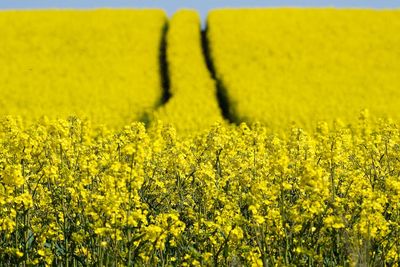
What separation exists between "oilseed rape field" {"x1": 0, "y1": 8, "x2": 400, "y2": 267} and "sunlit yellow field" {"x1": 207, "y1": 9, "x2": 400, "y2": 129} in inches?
4.0

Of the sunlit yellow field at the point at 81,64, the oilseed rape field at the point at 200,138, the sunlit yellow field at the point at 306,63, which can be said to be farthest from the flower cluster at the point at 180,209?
the sunlit yellow field at the point at 306,63

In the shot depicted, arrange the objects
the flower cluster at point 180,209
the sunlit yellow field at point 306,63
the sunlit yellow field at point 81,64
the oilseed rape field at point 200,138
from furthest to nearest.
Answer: the sunlit yellow field at point 81,64, the sunlit yellow field at point 306,63, the oilseed rape field at point 200,138, the flower cluster at point 180,209

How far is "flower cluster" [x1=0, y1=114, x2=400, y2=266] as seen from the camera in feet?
23.8

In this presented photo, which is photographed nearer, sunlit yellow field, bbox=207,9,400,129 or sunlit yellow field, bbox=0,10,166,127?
sunlit yellow field, bbox=207,9,400,129

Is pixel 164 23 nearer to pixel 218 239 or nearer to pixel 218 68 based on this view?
pixel 218 68

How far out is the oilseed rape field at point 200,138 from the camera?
→ 7.58 meters

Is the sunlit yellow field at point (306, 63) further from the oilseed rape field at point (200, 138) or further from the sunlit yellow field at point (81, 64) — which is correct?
the sunlit yellow field at point (81, 64)

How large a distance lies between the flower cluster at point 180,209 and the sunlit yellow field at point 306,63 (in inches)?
661

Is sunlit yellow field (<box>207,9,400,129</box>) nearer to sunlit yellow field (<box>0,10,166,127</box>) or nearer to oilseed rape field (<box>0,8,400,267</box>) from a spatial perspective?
oilseed rape field (<box>0,8,400,267</box>)

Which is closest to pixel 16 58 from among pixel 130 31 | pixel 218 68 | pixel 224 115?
pixel 130 31

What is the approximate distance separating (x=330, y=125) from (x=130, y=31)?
1633 cm

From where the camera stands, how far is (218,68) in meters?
33.1

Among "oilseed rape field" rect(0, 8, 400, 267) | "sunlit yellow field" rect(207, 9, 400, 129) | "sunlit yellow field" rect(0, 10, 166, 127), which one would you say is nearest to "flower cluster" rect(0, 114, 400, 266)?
"oilseed rape field" rect(0, 8, 400, 267)

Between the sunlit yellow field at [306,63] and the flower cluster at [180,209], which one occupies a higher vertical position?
the sunlit yellow field at [306,63]
